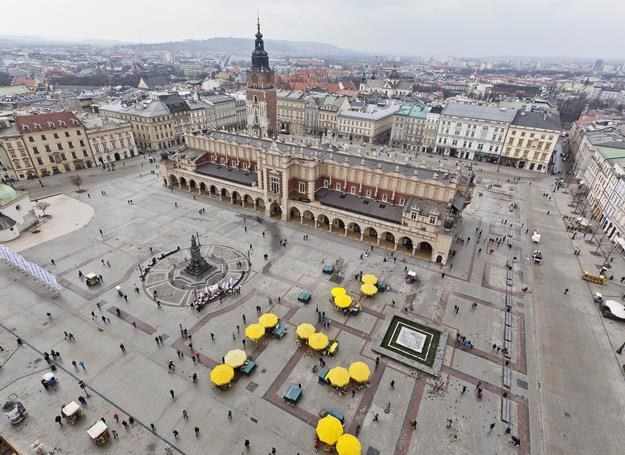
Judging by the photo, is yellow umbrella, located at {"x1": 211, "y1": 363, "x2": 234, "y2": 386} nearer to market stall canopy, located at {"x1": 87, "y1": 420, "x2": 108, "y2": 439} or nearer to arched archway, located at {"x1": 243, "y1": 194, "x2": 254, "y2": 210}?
market stall canopy, located at {"x1": 87, "y1": 420, "x2": 108, "y2": 439}

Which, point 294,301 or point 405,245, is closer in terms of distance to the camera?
point 294,301

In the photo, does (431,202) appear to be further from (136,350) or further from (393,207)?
(136,350)

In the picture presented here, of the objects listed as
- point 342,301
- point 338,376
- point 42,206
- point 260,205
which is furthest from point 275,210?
point 42,206

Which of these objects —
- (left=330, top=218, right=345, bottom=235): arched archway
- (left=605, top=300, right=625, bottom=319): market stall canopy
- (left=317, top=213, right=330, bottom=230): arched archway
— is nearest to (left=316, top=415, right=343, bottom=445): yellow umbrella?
(left=330, top=218, right=345, bottom=235): arched archway

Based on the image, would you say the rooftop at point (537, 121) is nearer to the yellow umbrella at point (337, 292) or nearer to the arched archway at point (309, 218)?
the arched archway at point (309, 218)

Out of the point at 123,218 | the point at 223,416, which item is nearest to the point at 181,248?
the point at 123,218

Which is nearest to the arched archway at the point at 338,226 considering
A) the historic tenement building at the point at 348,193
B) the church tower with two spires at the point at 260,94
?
the historic tenement building at the point at 348,193

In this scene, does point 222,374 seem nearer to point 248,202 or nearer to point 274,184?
point 274,184
